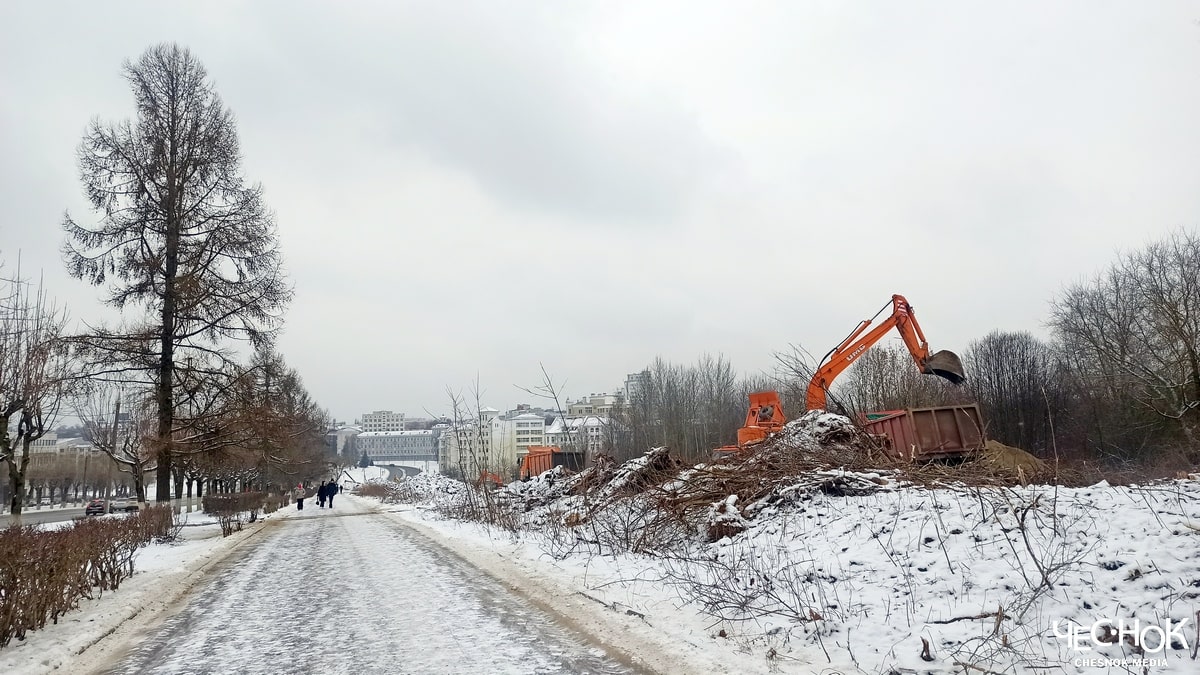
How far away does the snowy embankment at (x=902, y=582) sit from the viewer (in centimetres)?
470

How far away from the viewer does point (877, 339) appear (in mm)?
18531

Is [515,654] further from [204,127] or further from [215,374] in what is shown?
[204,127]

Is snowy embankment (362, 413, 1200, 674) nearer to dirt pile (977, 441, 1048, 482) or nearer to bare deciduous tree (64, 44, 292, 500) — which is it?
dirt pile (977, 441, 1048, 482)


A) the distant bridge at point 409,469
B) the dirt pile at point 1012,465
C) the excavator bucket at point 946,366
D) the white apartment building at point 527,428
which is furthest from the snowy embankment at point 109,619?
the white apartment building at point 527,428

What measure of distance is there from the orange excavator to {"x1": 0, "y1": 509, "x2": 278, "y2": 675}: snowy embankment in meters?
11.7

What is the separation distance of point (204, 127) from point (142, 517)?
1289cm

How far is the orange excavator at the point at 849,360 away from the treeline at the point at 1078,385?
Result: 27.1 inches

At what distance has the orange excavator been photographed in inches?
680

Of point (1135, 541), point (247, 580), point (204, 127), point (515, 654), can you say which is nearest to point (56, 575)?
point (247, 580)

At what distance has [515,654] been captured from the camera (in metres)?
5.79

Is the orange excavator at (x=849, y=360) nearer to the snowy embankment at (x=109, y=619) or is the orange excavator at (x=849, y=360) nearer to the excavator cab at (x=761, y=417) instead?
the excavator cab at (x=761, y=417)

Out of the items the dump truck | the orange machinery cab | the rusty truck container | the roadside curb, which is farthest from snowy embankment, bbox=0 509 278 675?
the dump truck

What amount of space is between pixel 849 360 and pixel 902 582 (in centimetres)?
1341

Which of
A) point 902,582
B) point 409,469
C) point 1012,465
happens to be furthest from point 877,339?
point 409,469
